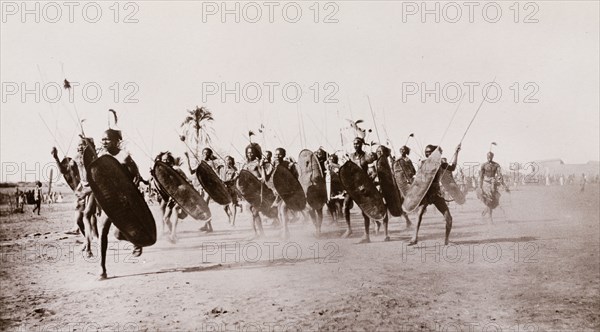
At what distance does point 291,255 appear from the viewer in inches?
333

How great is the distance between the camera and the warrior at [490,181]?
12695mm

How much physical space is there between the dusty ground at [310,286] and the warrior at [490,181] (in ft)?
8.67

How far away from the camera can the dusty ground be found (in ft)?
17.4

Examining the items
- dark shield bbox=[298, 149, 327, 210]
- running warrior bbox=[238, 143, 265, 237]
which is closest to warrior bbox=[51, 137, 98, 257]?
running warrior bbox=[238, 143, 265, 237]

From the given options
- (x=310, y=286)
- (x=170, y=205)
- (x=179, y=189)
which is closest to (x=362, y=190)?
(x=310, y=286)

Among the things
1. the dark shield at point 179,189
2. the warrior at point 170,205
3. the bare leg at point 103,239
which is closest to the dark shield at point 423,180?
the dark shield at point 179,189

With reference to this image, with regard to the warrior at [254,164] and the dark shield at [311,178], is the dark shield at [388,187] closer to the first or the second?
the dark shield at [311,178]

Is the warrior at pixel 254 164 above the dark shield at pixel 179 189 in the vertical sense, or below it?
above

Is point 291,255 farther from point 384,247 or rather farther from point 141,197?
point 141,197

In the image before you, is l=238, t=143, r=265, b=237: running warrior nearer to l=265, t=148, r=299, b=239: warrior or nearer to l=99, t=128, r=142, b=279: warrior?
l=265, t=148, r=299, b=239: warrior

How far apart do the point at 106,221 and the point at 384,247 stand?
17.4 ft

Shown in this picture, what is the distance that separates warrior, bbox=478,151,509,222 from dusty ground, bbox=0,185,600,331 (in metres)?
2.64

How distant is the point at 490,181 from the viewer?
41.9ft

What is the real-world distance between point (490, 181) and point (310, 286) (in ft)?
27.5
